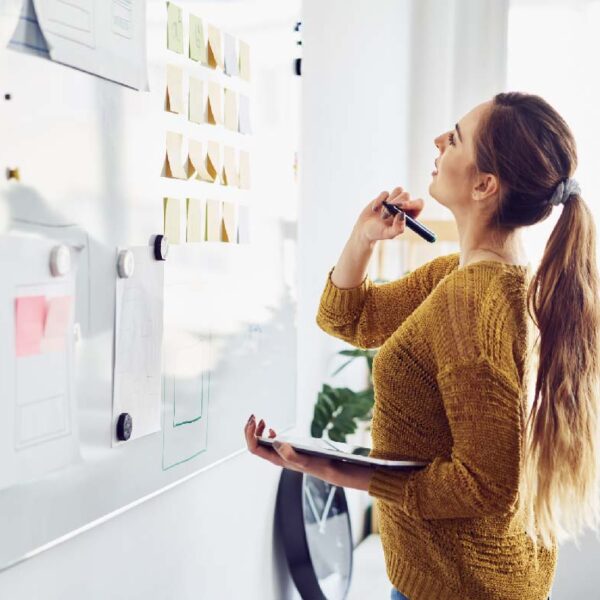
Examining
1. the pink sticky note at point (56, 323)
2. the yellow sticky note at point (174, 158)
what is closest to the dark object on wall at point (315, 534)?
the yellow sticky note at point (174, 158)

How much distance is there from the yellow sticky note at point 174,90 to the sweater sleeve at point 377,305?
0.44 metres

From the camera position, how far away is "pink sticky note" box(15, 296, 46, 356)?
102cm

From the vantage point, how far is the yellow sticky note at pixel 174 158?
136 cm

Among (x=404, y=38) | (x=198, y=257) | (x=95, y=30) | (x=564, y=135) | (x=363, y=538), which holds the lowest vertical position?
(x=363, y=538)

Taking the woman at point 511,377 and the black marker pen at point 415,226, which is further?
the black marker pen at point 415,226

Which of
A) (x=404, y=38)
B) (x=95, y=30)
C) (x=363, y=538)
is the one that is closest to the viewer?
(x=95, y=30)

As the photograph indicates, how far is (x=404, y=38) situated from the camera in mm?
2998

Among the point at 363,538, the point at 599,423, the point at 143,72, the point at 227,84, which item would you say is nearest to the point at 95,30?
the point at 143,72

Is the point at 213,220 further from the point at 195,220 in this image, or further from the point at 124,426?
the point at 124,426

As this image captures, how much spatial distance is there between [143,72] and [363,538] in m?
1.87

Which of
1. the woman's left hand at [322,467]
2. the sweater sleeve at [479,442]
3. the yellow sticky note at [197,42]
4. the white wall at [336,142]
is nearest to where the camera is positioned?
the sweater sleeve at [479,442]

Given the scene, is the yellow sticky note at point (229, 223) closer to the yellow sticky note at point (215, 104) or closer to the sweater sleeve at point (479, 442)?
the yellow sticky note at point (215, 104)

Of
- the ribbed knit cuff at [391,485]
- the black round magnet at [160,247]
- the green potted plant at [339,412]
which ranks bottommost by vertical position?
the green potted plant at [339,412]

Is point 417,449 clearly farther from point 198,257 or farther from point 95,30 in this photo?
point 95,30
